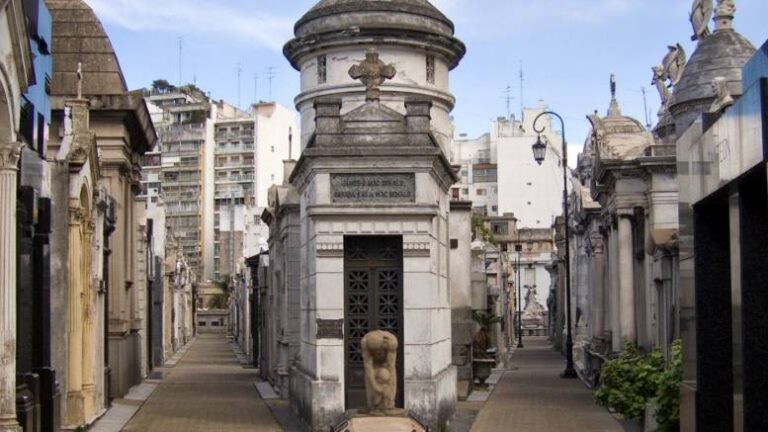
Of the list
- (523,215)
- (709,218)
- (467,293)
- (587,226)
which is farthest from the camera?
(523,215)

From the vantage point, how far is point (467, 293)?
27.8 m

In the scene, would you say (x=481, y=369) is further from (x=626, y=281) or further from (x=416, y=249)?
(x=416, y=249)

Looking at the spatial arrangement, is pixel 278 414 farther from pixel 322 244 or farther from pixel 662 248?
pixel 662 248

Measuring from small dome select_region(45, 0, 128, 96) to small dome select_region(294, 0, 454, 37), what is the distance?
4.36m

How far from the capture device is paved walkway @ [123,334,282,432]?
21750 millimetres

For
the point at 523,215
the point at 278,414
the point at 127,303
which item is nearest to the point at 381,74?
the point at 278,414

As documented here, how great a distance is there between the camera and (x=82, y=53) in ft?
91.6

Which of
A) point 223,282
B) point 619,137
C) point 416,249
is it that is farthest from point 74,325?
point 223,282

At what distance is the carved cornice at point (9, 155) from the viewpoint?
13070 mm

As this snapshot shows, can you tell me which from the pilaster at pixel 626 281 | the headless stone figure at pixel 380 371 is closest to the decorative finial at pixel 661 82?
the pilaster at pixel 626 281

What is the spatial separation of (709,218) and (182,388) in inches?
818

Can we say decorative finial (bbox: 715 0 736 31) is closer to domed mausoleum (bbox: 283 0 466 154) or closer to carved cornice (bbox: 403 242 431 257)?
domed mausoleum (bbox: 283 0 466 154)

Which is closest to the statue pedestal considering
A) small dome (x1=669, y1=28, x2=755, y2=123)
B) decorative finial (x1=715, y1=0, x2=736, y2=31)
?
small dome (x1=669, y1=28, x2=755, y2=123)

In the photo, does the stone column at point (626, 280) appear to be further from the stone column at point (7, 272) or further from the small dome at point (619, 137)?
the stone column at point (7, 272)
